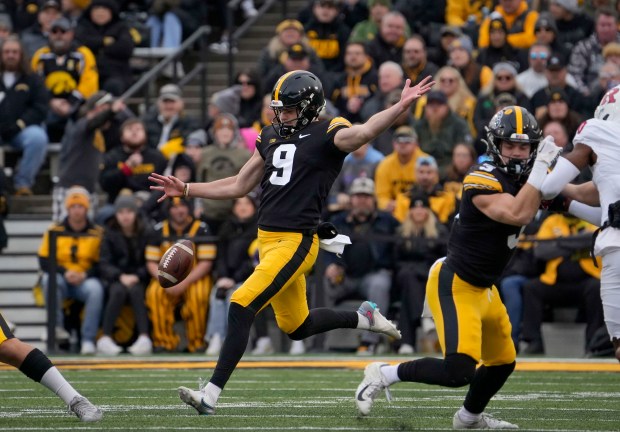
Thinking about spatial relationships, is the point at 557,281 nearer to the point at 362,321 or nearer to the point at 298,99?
the point at 362,321

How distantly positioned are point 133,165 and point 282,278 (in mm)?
7280

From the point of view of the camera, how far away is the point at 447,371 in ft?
22.4

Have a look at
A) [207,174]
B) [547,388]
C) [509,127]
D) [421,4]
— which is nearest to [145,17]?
[421,4]

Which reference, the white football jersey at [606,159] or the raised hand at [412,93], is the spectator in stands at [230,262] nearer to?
the raised hand at [412,93]

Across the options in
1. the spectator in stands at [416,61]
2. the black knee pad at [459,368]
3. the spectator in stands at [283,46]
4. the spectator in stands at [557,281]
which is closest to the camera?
the black knee pad at [459,368]

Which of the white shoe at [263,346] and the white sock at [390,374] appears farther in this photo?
the white shoe at [263,346]

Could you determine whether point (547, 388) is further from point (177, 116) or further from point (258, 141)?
point (177, 116)

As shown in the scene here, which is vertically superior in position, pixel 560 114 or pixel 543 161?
pixel 543 161

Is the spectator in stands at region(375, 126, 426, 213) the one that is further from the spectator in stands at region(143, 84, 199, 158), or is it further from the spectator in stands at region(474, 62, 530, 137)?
the spectator in stands at region(143, 84, 199, 158)

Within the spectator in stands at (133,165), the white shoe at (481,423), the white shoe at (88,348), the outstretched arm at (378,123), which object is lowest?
the white shoe at (88,348)

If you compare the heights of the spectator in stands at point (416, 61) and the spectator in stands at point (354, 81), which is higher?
the spectator in stands at point (416, 61)

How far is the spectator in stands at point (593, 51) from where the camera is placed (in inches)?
584

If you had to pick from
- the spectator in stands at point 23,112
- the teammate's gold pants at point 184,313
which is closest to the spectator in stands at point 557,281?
the teammate's gold pants at point 184,313

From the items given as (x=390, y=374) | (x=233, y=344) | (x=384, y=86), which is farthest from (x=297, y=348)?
(x=390, y=374)
